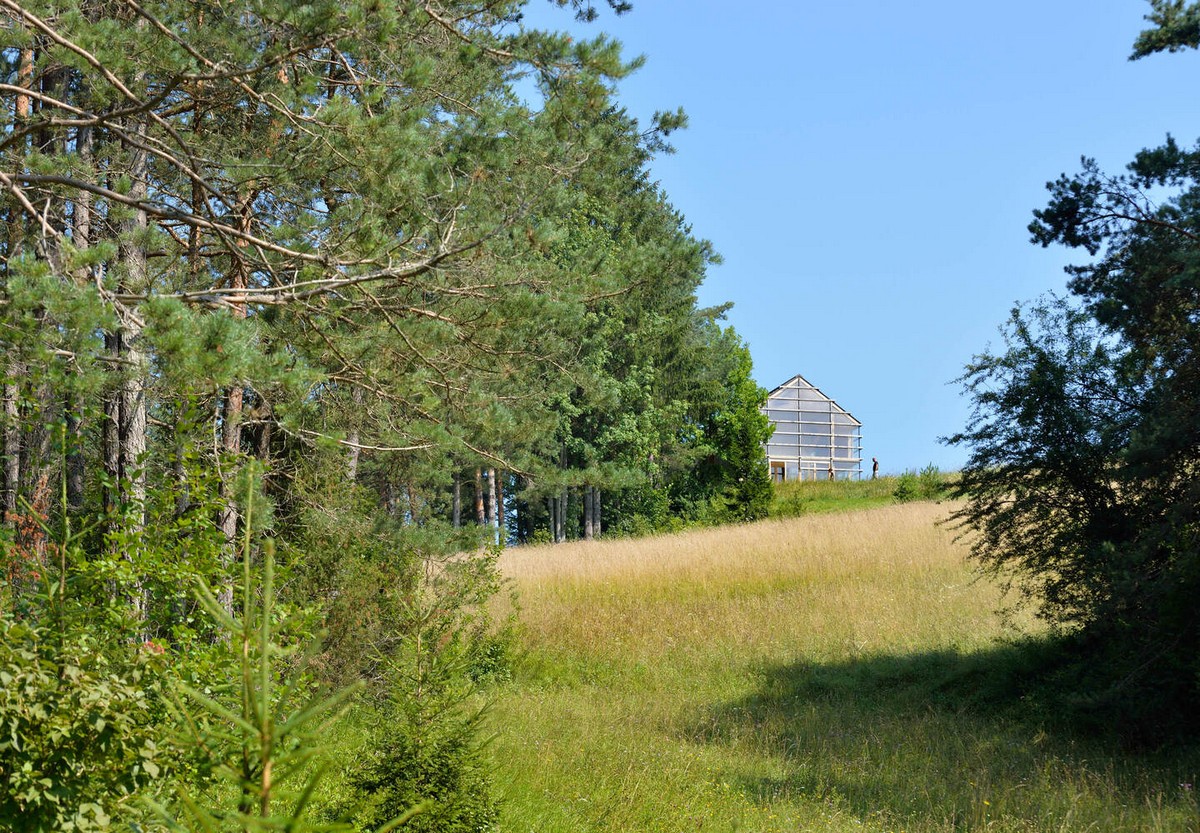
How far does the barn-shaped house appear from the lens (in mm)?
48188

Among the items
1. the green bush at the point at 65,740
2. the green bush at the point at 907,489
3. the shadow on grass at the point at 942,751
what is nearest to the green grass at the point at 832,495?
the green bush at the point at 907,489

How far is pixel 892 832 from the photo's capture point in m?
7.09

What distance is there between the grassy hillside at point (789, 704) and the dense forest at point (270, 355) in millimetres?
1425

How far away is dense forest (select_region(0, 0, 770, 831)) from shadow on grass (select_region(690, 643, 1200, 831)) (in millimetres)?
3217

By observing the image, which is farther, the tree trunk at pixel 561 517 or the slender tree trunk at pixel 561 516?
the slender tree trunk at pixel 561 516

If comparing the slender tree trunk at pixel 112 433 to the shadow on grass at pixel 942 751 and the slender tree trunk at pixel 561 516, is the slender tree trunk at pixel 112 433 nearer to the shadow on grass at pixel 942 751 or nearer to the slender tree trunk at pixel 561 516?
the shadow on grass at pixel 942 751

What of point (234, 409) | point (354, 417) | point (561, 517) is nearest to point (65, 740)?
point (354, 417)

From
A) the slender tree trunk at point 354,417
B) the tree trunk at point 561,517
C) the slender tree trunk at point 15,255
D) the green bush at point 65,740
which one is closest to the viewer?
the green bush at point 65,740

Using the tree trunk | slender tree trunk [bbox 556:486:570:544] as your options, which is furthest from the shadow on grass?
slender tree trunk [bbox 556:486:570:544]

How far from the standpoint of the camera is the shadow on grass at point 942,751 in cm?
752

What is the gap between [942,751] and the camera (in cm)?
952

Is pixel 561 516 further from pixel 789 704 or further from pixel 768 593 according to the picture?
pixel 789 704

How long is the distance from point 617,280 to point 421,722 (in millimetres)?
5547

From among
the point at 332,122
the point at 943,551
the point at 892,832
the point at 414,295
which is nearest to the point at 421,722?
the point at 892,832
